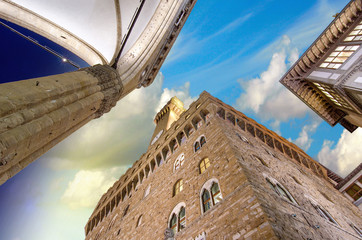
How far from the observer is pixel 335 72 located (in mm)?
13414

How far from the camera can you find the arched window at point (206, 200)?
7070 millimetres

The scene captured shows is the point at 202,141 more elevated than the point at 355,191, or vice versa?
the point at 202,141

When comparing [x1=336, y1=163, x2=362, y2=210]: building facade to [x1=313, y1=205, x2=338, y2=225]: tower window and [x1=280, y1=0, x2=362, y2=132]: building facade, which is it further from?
[x1=313, y1=205, x2=338, y2=225]: tower window

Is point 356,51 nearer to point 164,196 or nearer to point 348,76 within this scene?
point 348,76

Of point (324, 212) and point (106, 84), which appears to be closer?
point (106, 84)

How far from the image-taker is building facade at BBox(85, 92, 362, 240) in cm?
561

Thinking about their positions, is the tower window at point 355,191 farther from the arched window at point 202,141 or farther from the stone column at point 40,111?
the stone column at point 40,111

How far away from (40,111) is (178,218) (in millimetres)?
6707

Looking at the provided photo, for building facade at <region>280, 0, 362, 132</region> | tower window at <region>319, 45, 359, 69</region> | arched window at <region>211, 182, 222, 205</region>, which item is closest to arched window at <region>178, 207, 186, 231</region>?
arched window at <region>211, 182, 222, 205</region>

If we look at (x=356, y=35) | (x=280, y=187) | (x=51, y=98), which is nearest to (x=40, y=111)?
(x=51, y=98)

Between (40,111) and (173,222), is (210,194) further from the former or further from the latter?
(40,111)

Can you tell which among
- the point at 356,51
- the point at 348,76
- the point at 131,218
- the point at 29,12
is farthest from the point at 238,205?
the point at 356,51

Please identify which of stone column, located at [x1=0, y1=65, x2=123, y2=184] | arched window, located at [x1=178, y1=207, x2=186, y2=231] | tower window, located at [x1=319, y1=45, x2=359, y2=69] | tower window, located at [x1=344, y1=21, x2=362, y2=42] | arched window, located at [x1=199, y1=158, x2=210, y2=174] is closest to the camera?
stone column, located at [x1=0, y1=65, x2=123, y2=184]

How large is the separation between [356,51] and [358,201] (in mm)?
11464
